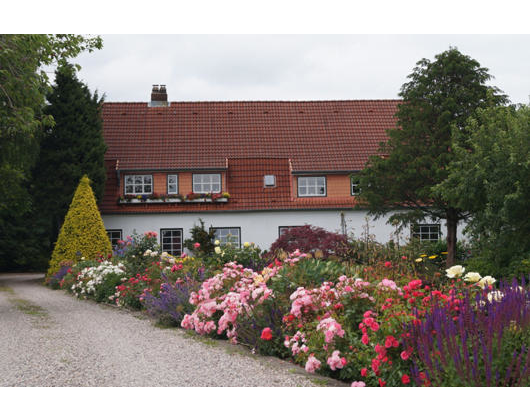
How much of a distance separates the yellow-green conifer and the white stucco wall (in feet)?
11.8

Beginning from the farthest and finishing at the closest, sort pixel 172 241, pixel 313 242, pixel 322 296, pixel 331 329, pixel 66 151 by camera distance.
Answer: pixel 172 241
pixel 66 151
pixel 313 242
pixel 322 296
pixel 331 329

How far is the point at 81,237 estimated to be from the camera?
22719 millimetres

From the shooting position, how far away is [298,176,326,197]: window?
27.6 meters

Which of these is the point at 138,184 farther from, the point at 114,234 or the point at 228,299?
the point at 228,299

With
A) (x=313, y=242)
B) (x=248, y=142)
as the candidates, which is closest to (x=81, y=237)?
(x=248, y=142)

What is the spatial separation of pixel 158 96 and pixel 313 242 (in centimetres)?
1860

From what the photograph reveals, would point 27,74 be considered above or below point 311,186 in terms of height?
above

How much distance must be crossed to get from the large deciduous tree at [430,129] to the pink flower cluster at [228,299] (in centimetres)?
1105

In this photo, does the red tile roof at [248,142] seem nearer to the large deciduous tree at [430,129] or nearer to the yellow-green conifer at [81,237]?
the yellow-green conifer at [81,237]

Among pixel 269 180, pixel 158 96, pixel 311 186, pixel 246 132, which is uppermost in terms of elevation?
pixel 158 96

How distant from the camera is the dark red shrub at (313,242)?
580 inches

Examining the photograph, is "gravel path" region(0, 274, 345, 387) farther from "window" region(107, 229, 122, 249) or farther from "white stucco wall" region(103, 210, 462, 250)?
"window" region(107, 229, 122, 249)

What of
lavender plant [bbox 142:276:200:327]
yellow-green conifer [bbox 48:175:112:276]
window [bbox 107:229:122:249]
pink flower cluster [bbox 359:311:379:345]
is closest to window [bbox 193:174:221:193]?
window [bbox 107:229:122:249]

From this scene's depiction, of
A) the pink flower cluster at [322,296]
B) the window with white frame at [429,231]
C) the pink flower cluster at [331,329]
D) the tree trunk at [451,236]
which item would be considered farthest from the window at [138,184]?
the pink flower cluster at [331,329]
